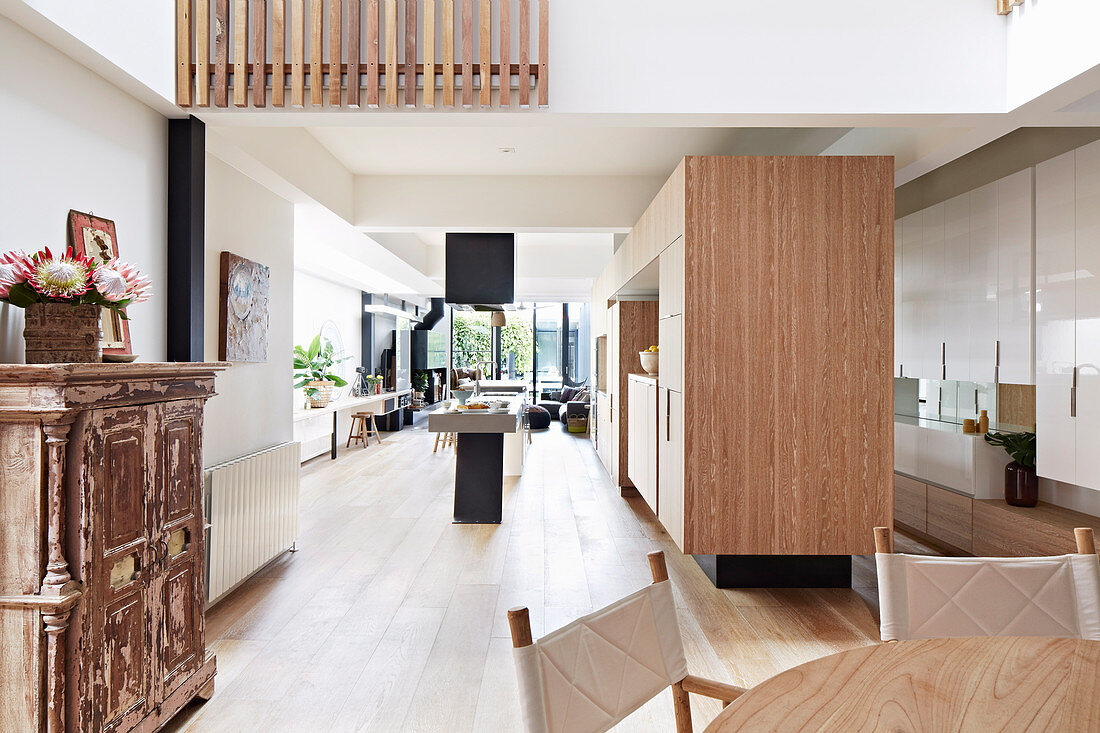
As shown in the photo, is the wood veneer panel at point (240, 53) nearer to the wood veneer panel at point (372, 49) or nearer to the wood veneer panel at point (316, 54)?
the wood veneer panel at point (316, 54)

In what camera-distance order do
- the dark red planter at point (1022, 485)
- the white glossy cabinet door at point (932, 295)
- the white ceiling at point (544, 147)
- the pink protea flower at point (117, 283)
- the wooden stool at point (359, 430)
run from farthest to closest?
1. the wooden stool at point (359, 430)
2. the white ceiling at point (544, 147)
3. the white glossy cabinet door at point (932, 295)
4. the dark red planter at point (1022, 485)
5. the pink protea flower at point (117, 283)

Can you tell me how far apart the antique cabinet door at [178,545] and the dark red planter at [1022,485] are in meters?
4.18

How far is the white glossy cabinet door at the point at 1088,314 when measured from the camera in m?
3.17

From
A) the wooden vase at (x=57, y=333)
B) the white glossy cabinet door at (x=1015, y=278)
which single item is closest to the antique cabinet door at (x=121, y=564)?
the wooden vase at (x=57, y=333)

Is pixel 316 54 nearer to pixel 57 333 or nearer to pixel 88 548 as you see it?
pixel 57 333

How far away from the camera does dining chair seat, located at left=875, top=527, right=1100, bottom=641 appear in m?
1.56

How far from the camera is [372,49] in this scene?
2.86 m

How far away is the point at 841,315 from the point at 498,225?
10.4ft

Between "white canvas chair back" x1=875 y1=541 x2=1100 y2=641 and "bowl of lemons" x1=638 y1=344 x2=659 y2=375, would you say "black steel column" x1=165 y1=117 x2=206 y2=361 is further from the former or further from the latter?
"bowl of lemons" x1=638 y1=344 x2=659 y2=375

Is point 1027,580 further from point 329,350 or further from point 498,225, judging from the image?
point 329,350

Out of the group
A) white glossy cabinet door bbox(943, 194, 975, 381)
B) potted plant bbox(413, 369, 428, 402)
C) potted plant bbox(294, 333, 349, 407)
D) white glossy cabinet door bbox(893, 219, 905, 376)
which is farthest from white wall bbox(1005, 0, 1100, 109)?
potted plant bbox(413, 369, 428, 402)

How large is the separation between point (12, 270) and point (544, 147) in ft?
11.9


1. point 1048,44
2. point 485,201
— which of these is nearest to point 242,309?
point 485,201

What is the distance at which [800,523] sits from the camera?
11.1ft
